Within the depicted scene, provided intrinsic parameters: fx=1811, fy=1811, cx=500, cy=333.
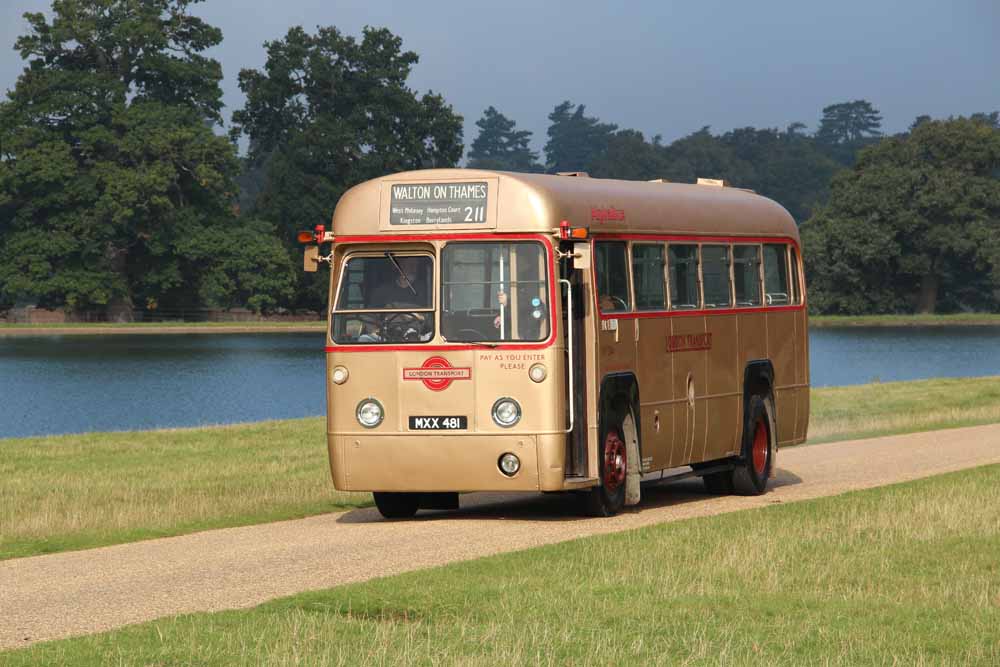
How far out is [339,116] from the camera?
11612 cm

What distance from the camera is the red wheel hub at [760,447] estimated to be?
67.1 ft

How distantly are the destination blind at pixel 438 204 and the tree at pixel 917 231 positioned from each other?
9525cm

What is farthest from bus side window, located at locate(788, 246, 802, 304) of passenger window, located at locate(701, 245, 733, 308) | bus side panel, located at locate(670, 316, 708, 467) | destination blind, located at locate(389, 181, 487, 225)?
destination blind, located at locate(389, 181, 487, 225)

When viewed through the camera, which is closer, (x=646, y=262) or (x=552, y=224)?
(x=552, y=224)

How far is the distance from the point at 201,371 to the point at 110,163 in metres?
33.3

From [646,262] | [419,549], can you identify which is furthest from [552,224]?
[419,549]

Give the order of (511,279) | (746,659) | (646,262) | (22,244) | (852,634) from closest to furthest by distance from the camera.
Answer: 1. (746,659)
2. (852,634)
3. (511,279)
4. (646,262)
5. (22,244)

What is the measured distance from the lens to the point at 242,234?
324 ft

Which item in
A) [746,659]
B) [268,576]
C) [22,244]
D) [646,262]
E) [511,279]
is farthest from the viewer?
[22,244]

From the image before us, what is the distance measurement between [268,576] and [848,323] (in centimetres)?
10081

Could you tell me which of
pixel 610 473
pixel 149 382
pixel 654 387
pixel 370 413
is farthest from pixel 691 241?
pixel 149 382

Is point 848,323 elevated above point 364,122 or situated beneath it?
situated beneath

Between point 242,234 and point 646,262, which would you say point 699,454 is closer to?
point 646,262

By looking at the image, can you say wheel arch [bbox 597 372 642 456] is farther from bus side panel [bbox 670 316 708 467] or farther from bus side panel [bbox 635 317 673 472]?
bus side panel [bbox 670 316 708 467]
